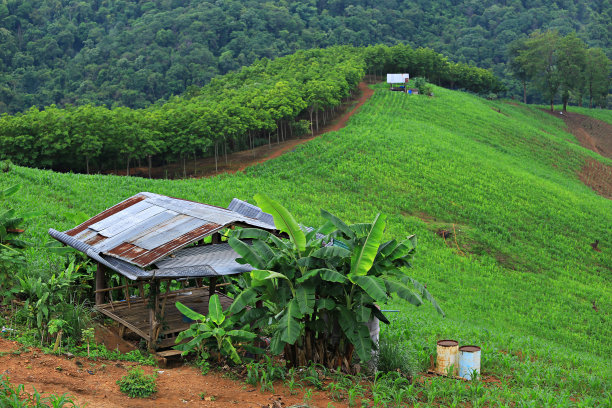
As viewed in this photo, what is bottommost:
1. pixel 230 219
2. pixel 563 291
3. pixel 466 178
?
pixel 563 291

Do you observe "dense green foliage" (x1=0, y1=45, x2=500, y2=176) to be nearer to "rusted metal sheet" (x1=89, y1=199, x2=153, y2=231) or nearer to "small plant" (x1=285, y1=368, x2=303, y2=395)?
"rusted metal sheet" (x1=89, y1=199, x2=153, y2=231)

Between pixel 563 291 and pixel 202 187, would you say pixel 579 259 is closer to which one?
pixel 563 291

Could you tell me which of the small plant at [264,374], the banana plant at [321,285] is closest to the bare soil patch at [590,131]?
the banana plant at [321,285]

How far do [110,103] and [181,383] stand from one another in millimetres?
77265

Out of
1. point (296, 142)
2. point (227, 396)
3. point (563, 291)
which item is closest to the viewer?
point (227, 396)

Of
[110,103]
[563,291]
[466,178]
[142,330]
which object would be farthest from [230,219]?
[110,103]

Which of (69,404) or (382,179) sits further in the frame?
(382,179)

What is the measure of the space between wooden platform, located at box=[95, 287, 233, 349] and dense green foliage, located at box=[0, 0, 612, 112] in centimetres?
7110

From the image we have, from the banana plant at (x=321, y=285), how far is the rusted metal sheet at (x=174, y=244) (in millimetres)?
977

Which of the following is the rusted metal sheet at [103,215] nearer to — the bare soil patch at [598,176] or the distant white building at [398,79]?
the bare soil patch at [598,176]

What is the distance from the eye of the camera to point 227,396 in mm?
9508

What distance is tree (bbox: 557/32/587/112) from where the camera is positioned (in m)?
78.8

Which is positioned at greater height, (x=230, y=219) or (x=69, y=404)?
(x=230, y=219)

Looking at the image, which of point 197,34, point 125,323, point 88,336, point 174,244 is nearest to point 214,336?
point 174,244
